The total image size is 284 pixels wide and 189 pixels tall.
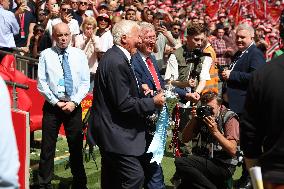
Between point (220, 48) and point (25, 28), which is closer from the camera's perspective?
point (25, 28)

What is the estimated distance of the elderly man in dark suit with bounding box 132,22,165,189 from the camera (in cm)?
746

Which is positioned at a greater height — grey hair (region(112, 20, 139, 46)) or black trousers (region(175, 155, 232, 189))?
grey hair (region(112, 20, 139, 46))

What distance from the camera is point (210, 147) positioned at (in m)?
7.77

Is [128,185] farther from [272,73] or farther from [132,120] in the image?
[272,73]

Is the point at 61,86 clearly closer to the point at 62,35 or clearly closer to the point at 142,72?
the point at 62,35

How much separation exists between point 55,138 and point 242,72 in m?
2.37

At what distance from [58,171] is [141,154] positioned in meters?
3.05

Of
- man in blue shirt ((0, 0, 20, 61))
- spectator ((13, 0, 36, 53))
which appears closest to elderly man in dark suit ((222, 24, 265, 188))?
man in blue shirt ((0, 0, 20, 61))

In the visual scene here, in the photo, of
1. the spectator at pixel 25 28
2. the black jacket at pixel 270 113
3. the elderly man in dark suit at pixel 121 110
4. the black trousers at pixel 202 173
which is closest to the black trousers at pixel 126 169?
the elderly man in dark suit at pixel 121 110

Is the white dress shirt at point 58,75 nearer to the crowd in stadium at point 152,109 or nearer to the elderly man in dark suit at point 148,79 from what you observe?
the crowd in stadium at point 152,109

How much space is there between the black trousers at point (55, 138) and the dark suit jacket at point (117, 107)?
153 cm

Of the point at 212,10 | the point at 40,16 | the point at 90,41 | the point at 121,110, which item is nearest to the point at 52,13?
the point at 40,16

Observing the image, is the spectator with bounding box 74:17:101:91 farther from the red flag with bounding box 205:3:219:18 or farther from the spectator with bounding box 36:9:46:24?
the red flag with bounding box 205:3:219:18

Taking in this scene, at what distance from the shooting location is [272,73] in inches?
169
